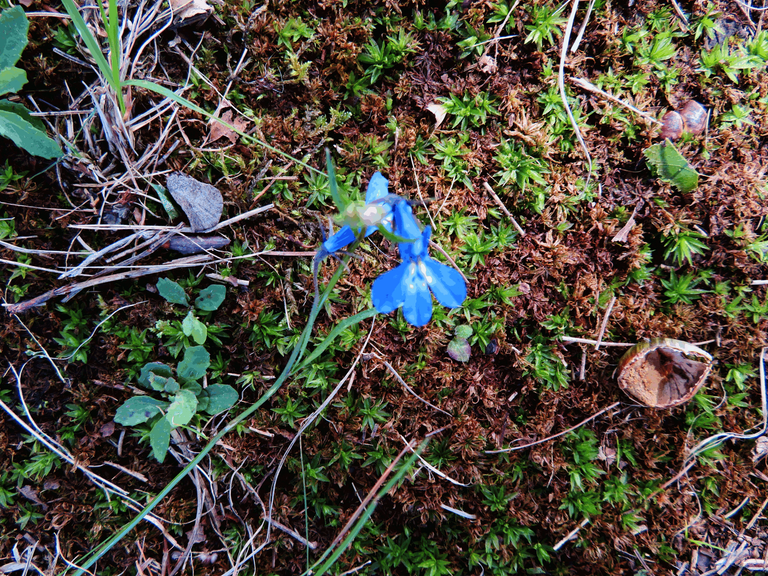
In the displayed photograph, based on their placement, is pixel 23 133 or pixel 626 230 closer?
pixel 23 133

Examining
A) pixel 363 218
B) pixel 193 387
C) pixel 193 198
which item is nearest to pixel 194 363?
pixel 193 387

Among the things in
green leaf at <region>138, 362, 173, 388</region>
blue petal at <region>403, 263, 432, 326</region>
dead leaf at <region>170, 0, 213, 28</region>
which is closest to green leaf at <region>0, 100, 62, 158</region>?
dead leaf at <region>170, 0, 213, 28</region>

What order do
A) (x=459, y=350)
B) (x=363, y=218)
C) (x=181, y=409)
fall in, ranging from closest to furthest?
(x=363, y=218), (x=181, y=409), (x=459, y=350)

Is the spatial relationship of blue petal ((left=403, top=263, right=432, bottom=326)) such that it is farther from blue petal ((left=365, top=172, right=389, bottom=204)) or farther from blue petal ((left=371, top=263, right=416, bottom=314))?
blue petal ((left=365, top=172, right=389, bottom=204))

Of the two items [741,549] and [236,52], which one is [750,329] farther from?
[236,52]

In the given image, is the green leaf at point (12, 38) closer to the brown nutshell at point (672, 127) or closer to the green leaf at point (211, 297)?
the green leaf at point (211, 297)

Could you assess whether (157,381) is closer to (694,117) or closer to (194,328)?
(194,328)

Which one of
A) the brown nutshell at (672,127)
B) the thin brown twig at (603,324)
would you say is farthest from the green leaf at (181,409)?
the brown nutshell at (672,127)
